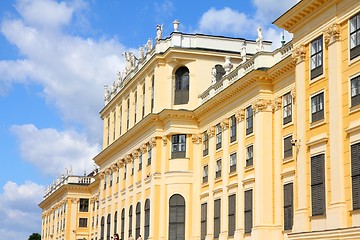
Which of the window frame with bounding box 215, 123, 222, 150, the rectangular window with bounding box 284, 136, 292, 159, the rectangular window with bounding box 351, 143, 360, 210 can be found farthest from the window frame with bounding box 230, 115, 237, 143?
the rectangular window with bounding box 351, 143, 360, 210

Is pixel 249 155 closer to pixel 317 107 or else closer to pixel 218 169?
pixel 218 169

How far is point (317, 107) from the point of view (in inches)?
1288

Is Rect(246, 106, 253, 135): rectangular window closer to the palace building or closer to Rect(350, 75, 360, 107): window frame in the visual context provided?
the palace building

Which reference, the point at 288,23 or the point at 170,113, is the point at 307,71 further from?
the point at 170,113

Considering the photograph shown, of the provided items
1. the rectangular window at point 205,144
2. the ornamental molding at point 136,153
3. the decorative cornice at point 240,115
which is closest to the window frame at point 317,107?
the decorative cornice at point 240,115

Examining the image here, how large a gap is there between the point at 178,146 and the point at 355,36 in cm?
2689

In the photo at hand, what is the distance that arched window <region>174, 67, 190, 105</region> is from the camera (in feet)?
186

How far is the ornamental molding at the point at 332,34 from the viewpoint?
31469mm

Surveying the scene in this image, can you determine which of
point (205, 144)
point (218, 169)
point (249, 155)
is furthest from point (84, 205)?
point (249, 155)

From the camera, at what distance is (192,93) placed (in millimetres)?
55938

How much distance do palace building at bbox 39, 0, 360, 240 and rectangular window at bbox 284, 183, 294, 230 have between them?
0.20ft

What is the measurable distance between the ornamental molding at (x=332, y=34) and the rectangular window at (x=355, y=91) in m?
2.26

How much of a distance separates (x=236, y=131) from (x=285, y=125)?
237 inches

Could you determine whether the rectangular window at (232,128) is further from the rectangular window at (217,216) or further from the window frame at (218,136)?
the rectangular window at (217,216)
